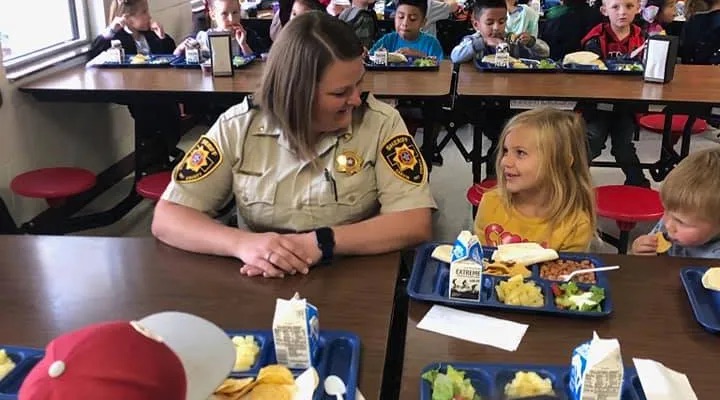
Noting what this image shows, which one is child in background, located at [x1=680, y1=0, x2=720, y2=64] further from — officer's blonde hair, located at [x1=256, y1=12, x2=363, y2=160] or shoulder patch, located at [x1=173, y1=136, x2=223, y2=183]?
shoulder patch, located at [x1=173, y1=136, x2=223, y2=183]

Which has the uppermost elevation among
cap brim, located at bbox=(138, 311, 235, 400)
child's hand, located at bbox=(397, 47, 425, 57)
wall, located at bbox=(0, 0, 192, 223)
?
cap brim, located at bbox=(138, 311, 235, 400)

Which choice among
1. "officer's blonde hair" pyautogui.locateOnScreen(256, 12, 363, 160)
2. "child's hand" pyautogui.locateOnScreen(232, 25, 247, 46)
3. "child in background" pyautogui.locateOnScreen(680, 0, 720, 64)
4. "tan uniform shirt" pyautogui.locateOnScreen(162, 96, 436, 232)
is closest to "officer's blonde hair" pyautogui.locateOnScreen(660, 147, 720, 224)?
"tan uniform shirt" pyautogui.locateOnScreen(162, 96, 436, 232)

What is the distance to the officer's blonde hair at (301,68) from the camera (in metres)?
1.59

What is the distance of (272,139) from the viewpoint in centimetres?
168

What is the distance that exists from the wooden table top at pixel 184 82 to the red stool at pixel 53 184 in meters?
0.34

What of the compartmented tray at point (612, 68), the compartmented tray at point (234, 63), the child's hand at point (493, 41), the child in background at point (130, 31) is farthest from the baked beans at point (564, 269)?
the child in background at point (130, 31)

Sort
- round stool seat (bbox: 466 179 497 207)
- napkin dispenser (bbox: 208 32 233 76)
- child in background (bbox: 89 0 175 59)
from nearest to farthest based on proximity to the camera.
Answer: round stool seat (bbox: 466 179 497 207) < napkin dispenser (bbox: 208 32 233 76) < child in background (bbox: 89 0 175 59)

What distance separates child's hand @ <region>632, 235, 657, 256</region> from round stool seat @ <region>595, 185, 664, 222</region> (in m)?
0.69

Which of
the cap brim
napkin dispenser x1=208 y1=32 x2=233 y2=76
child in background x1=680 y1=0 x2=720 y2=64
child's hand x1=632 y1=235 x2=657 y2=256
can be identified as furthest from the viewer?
child in background x1=680 y1=0 x2=720 y2=64

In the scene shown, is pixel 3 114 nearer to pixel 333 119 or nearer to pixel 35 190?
pixel 35 190

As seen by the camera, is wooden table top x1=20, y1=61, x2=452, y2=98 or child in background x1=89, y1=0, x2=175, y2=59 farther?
child in background x1=89, y1=0, x2=175, y2=59

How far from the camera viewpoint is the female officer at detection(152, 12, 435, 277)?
1.59 meters

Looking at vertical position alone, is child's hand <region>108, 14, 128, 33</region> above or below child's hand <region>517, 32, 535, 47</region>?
above

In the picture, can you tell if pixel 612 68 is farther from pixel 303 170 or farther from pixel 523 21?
pixel 303 170
